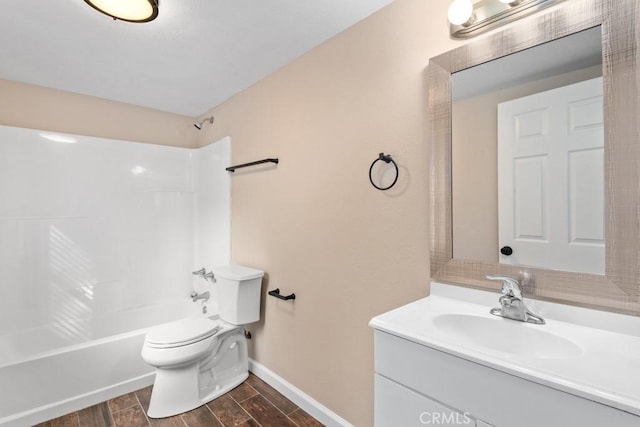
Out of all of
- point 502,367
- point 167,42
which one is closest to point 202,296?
point 167,42

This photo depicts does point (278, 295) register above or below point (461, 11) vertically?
below

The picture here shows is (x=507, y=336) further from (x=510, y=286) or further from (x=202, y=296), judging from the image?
(x=202, y=296)

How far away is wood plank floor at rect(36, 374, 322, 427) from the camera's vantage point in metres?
1.87

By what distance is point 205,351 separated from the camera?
2.07 m

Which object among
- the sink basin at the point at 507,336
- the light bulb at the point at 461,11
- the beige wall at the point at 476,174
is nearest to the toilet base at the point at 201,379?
the sink basin at the point at 507,336

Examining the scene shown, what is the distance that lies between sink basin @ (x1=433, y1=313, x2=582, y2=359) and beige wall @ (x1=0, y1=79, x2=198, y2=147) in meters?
3.05

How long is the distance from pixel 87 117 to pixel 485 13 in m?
3.04

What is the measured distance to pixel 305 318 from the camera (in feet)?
6.56

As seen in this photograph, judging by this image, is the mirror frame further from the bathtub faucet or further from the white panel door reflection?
the bathtub faucet

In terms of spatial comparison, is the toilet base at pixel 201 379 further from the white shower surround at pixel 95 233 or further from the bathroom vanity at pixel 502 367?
the bathroom vanity at pixel 502 367

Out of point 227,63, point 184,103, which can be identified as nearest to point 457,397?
point 227,63

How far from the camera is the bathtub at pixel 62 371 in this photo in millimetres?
1928

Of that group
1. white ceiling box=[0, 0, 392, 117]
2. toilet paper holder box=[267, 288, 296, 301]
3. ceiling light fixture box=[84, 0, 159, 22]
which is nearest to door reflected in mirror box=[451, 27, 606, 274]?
white ceiling box=[0, 0, 392, 117]

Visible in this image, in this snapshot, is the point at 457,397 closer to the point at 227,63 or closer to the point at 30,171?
the point at 227,63
